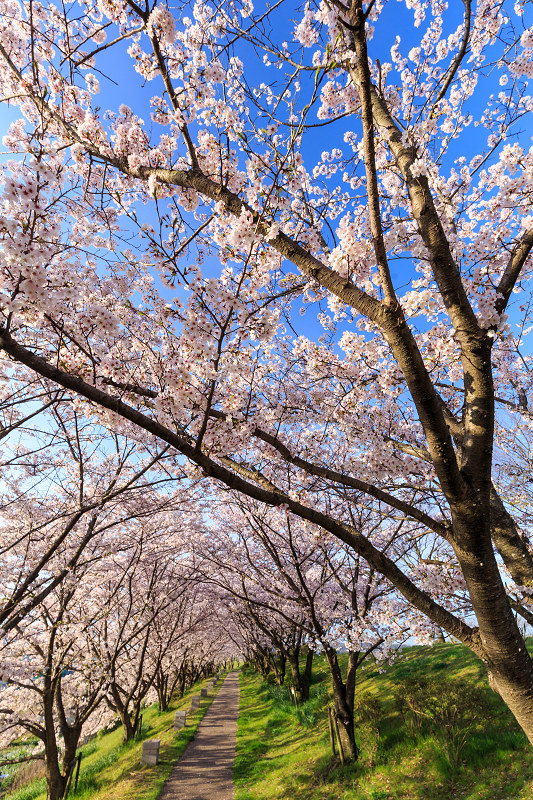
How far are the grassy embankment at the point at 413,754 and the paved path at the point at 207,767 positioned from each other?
0.41 m

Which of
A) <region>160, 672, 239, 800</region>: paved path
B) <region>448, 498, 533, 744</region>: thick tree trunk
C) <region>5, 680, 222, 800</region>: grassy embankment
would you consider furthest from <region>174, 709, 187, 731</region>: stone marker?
<region>448, 498, 533, 744</region>: thick tree trunk

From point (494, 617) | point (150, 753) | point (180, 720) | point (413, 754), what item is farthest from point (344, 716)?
point (180, 720)

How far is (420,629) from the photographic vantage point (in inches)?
279

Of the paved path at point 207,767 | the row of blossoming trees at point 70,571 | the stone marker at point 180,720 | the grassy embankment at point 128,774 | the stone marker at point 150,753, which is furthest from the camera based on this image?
the stone marker at point 180,720

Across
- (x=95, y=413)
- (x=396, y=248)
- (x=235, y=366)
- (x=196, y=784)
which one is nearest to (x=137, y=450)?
(x=95, y=413)

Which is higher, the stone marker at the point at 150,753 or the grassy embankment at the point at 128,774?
the stone marker at the point at 150,753

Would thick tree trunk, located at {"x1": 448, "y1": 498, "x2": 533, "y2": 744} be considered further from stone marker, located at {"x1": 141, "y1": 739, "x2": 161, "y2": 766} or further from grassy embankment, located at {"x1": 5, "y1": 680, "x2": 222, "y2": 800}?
stone marker, located at {"x1": 141, "y1": 739, "x2": 161, "y2": 766}

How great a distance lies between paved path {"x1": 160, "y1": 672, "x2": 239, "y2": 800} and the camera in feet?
26.6

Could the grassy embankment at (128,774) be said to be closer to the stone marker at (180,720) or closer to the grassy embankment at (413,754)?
the stone marker at (180,720)

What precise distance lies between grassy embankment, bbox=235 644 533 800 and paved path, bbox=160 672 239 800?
1.36 ft

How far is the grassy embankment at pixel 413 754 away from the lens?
5.71 m

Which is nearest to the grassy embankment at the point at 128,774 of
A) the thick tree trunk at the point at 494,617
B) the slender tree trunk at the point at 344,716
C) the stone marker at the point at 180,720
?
the stone marker at the point at 180,720

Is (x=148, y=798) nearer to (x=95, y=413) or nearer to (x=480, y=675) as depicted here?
(x=480, y=675)

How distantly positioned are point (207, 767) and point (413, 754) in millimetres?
5960
